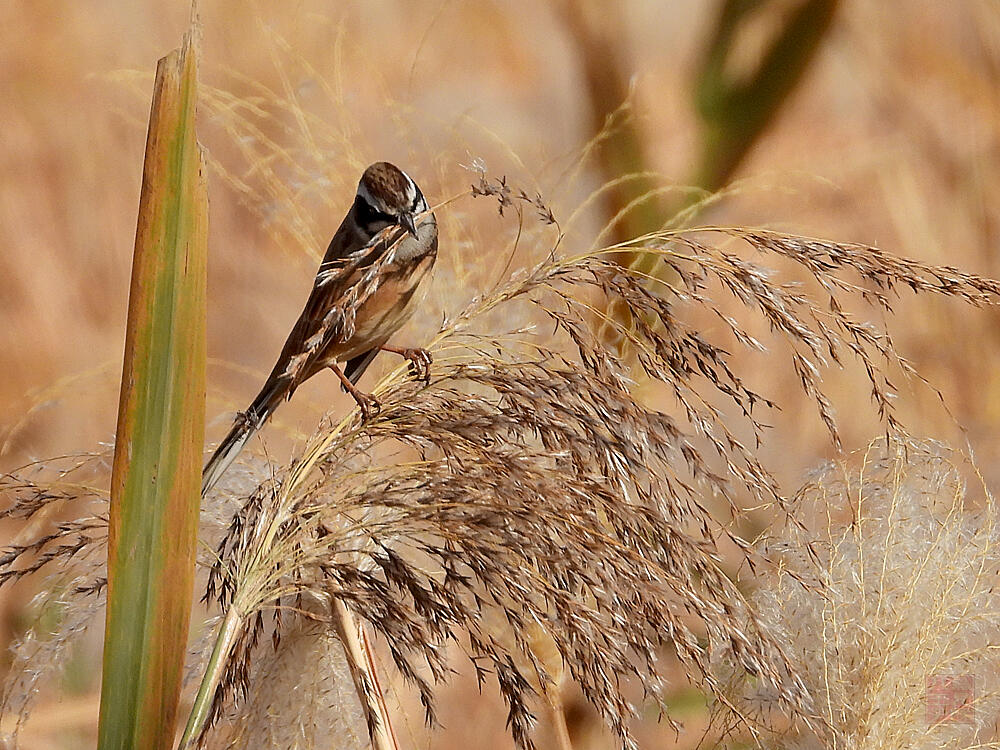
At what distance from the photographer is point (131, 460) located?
432 millimetres

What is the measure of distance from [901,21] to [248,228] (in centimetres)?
95

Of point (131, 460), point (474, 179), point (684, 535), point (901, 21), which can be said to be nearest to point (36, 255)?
point (474, 179)

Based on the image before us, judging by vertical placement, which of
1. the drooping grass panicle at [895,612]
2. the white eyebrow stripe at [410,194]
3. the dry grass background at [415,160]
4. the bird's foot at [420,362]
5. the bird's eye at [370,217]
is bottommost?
the drooping grass panicle at [895,612]

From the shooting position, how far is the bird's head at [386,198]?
57 centimetres

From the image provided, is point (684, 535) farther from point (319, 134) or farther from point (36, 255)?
point (36, 255)

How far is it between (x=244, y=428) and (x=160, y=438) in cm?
7

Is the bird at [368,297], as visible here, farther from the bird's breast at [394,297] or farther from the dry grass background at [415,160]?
the dry grass background at [415,160]

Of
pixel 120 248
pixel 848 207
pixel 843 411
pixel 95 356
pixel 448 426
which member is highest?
pixel 120 248

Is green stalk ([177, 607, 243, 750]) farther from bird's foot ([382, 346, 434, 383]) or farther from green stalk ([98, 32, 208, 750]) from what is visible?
bird's foot ([382, 346, 434, 383])

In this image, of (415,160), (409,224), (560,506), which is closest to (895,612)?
(560,506)

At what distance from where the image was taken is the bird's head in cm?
57

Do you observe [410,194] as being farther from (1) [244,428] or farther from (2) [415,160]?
(2) [415,160]

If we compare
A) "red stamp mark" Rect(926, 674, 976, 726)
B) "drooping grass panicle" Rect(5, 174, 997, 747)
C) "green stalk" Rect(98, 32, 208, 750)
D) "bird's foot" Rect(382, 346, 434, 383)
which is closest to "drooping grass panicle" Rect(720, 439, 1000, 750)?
"red stamp mark" Rect(926, 674, 976, 726)

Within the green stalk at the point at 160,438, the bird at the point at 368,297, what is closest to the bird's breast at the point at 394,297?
the bird at the point at 368,297
